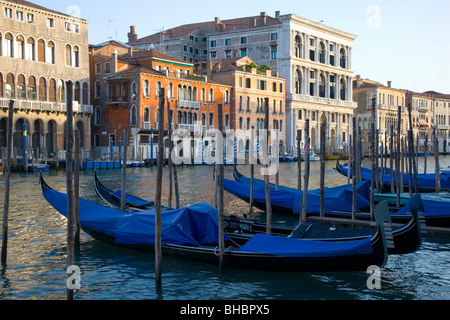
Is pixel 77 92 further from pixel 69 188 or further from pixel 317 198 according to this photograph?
pixel 69 188

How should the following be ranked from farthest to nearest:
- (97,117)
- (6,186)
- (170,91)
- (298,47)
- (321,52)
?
(321,52) → (298,47) → (170,91) → (97,117) → (6,186)

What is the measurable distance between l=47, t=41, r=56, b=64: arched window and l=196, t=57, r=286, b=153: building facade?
891 cm

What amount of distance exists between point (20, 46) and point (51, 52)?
1.45 metres

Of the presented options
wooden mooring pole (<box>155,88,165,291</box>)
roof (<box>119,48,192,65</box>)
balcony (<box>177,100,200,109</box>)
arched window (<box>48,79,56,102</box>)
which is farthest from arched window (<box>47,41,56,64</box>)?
wooden mooring pole (<box>155,88,165,291</box>)

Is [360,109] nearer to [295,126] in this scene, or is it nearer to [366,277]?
[295,126]

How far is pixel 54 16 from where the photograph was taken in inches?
920

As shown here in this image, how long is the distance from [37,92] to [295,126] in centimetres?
1664

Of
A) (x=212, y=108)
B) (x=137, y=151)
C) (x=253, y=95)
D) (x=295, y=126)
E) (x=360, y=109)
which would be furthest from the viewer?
(x=360, y=109)

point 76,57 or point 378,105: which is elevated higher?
point 76,57

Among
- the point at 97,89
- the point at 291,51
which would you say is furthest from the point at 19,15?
the point at 291,51

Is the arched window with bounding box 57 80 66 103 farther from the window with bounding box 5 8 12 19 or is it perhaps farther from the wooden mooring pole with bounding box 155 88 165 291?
the wooden mooring pole with bounding box 155 88 165 291

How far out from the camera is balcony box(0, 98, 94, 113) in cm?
2167

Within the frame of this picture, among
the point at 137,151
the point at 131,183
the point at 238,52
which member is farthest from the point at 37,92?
the point at 238,52

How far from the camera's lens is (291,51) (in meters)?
34.4
